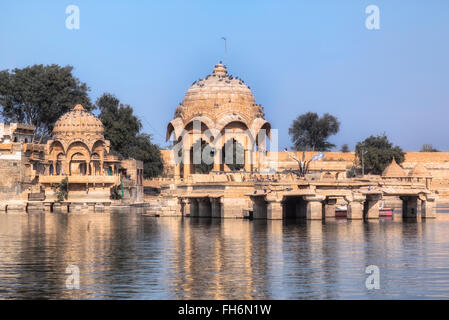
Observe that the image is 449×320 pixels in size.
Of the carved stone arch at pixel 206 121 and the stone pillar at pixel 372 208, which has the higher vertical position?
the carved stone arch at pixel 206 121

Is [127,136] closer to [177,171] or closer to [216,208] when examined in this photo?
[177,171]

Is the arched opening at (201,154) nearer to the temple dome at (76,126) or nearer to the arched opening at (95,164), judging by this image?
the arched opening at (95,164)

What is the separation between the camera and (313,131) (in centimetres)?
12444

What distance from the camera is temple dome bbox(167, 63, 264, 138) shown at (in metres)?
69.8

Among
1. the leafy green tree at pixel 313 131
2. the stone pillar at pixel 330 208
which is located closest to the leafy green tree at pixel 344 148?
the leafy green tree at pixel 313 131

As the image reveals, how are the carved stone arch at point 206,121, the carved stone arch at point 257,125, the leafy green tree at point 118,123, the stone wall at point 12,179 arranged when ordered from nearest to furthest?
the carved stone arch at point 206,121 → the carved stone arch at point 257,125 → the stone wall at point 12,179 → the leafy green tree at point 118,123

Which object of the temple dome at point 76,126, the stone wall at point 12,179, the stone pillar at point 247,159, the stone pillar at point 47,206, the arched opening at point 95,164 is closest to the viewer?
the stone pillar at point 247,159

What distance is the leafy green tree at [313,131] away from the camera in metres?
123

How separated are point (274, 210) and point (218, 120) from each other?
1964cm

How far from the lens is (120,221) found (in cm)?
5597

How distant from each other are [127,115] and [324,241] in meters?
60.4

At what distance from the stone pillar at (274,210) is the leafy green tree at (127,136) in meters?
44.0
